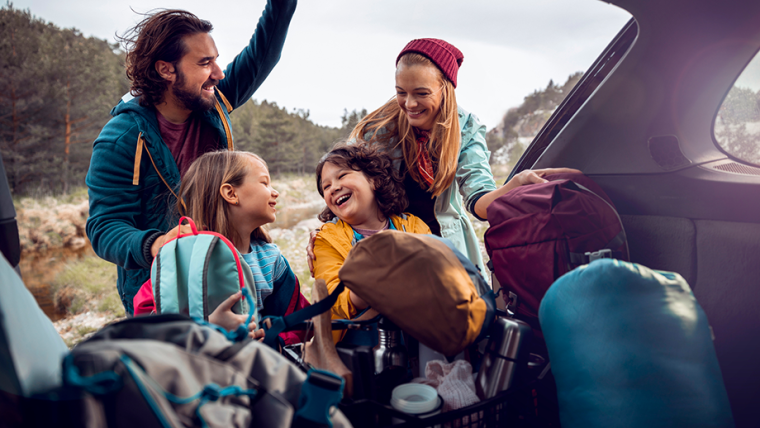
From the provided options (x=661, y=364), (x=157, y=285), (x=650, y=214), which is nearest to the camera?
(x=661, y=364)

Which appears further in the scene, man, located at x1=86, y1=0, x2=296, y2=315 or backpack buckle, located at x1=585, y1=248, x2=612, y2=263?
man, located at x1=86, y1=0, x2=296, y2=315

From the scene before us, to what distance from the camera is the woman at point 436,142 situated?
1.86 metres

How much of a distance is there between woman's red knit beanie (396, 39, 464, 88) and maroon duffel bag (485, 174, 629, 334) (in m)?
0.78

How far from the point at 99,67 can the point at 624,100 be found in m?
25.3

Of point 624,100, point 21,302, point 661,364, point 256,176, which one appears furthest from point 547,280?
point 21,302

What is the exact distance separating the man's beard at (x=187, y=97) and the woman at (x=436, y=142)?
71 cm

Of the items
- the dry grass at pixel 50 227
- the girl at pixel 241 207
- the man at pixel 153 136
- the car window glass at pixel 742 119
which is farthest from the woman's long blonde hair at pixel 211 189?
the dry grass at pixel 50 227

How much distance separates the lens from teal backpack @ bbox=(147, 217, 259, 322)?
111cm

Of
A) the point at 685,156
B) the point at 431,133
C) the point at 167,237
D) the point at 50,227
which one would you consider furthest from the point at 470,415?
the point at 50,227

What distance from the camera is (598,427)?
0.98 m

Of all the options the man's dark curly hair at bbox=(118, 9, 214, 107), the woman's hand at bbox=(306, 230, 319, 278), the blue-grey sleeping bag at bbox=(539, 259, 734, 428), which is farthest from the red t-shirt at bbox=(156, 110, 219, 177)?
the blue-grey sleeping bag at bbox=(539, 259, 734, 428)

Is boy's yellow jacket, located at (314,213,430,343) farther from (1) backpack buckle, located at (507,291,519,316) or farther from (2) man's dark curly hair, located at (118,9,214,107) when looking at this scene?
(2) man's dark curly hair, located at (118,9,214,107)

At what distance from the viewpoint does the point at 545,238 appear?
1361mm

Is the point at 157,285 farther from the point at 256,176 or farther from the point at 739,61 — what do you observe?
the point at 739,61
